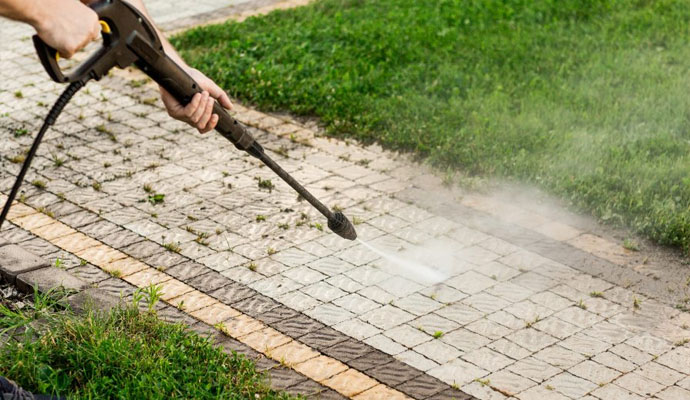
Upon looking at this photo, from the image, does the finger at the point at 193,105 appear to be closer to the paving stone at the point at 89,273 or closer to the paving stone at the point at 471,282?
the paving stone at the point at 89,273

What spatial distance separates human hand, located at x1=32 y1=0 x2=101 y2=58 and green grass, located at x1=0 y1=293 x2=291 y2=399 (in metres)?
1.48

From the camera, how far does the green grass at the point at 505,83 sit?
274 inches

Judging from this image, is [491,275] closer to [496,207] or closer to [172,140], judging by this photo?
[496,207]

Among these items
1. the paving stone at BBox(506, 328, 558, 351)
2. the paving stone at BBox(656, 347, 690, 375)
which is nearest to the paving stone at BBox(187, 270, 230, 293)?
the paving stone at BBox(506, 328, 558, 351)

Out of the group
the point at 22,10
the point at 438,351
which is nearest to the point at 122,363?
the point at 438,351

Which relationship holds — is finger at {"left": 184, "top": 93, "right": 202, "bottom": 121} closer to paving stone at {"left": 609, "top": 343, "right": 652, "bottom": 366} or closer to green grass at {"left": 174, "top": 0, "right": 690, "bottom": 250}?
paving stone at {"left": 609, "top": 343, "right": 652, "bottom": 366}

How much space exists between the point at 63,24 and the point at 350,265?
8.70 ft

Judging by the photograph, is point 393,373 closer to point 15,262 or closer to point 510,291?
point 510,291

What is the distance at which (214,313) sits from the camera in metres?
5.41

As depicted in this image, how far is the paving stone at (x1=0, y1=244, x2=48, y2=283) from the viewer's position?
5.61 m

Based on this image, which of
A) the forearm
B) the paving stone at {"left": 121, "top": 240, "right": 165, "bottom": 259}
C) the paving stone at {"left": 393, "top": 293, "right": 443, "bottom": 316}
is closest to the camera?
the forearm

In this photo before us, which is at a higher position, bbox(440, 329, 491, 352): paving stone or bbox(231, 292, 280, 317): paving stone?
bbox(231, 292, 280, 317): paving stone

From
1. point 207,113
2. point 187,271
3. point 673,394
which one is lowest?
point 673,394

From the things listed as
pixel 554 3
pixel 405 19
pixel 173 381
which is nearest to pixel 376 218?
pixel 173 381
